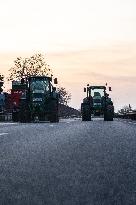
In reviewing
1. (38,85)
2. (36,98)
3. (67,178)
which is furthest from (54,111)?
(67,178)

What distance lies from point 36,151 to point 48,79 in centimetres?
2363

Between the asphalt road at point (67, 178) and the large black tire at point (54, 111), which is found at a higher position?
the large black tire at point (54, 111)

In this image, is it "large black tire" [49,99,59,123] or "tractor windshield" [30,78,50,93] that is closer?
"large black tire" [49,99,59,123]

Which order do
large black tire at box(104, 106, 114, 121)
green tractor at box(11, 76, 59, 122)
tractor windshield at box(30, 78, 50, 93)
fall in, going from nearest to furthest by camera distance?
green tractor at box(11, 76, 59, 122)
tractor windshield at box(30, 78, 50, 93)
large black tire at box(104, 106, 114, 121)

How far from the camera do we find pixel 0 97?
45250mm

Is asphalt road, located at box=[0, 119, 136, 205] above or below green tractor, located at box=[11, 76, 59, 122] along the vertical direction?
below

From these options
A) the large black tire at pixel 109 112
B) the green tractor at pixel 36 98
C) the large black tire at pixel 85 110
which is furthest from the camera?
the large black tire at pixel 85 110

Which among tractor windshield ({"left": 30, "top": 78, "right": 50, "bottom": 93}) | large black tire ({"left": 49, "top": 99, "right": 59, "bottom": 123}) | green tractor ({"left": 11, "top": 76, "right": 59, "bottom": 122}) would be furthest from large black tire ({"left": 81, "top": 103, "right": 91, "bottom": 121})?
large black tire ({"left": 49, "top": 99, "right": 59, "bottom": 123})

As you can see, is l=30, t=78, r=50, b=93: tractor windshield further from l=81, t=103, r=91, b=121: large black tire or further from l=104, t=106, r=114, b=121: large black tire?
l=104, t=106, r=114, b=121: large black tire

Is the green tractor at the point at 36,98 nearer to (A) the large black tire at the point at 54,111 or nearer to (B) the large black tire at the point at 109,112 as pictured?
(A) the large black tire at the point at 54,111

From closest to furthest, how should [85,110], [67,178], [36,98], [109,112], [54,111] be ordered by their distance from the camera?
[67,178]
[54,111]
[36,98]
[109,112]
[85,110]

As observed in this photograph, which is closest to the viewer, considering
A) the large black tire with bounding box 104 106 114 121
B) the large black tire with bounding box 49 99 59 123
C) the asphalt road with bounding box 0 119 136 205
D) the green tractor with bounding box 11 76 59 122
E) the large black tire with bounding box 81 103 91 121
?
the asphalt road with bounding box 0 119 136 205

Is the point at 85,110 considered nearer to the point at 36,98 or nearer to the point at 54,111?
the point at 36,98

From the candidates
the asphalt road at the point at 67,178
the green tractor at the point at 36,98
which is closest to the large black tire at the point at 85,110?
the green tractor at the point at 36,98
